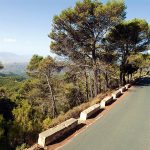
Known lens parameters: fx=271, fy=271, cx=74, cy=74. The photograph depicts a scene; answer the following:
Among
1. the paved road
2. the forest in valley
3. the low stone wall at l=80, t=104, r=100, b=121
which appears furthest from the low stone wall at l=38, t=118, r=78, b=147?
the forest in valley

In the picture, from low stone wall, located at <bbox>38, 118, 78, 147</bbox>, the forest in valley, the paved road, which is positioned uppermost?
the forest in valley

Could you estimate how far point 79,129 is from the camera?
11945 mm

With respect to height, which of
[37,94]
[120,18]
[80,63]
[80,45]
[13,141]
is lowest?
[13,141]

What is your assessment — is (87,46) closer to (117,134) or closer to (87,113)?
(87,113)

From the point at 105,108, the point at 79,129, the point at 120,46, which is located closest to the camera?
the point at 79,129

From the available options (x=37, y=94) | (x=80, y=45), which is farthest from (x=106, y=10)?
(x=37, y=94)

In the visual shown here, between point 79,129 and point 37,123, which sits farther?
point 37,123

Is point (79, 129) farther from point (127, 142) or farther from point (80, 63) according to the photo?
point (80, 63)

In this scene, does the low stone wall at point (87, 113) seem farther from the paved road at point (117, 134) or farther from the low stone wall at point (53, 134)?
the low stone wall at point (53, 134)

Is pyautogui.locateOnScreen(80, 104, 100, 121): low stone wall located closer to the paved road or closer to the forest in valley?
the paved road

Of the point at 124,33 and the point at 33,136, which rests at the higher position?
the point at 124,33

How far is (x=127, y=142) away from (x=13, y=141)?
91.2ft

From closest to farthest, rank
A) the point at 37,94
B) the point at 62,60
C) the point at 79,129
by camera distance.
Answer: the point at 79,129, the point at 62,60, the point at 37,94

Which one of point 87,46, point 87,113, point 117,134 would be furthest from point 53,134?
point 87,46
